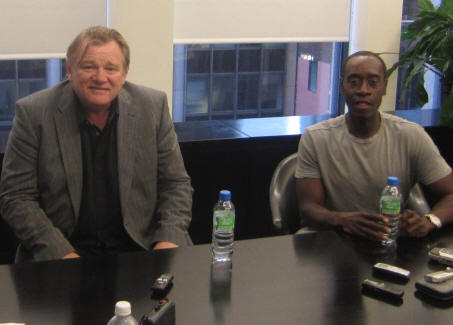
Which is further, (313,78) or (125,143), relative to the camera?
(313,78)

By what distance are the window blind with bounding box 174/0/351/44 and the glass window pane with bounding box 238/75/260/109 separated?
342mm

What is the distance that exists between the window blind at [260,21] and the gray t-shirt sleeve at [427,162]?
1525 mm

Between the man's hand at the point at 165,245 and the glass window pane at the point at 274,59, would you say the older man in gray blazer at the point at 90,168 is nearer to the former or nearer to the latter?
the man's hand at the point at 165,245

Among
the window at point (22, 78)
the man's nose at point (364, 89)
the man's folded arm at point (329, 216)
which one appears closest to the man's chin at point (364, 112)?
the man's nose at point (364, 89)

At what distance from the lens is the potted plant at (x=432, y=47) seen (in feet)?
13.4

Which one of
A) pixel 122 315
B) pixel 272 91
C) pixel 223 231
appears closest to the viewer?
pixel 122 315

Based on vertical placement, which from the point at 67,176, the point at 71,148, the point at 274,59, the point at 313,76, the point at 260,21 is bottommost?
the point at 67,176

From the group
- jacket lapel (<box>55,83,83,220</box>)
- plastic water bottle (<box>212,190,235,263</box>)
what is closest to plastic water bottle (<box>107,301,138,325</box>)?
plastic water bottle (<box>212,190,235,263</box>)

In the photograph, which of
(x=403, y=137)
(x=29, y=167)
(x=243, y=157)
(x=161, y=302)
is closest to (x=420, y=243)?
(x=403, y=137)

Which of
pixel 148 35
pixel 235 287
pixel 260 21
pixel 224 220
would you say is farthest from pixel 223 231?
pixel 260 21

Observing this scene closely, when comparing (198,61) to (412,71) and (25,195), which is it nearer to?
(412,71)

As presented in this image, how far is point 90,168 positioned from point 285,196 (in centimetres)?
85

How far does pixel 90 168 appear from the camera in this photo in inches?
104

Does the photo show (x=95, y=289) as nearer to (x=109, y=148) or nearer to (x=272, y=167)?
(x=109, y=148)
